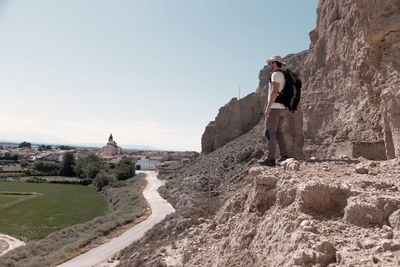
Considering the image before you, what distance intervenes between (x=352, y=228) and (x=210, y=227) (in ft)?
10.7

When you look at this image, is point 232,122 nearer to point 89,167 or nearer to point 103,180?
point 103,180

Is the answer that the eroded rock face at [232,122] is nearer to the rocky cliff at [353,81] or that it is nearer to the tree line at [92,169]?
the tree line at [92,169]

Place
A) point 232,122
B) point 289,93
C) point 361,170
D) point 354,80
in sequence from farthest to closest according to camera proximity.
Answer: point 232,122
point 354,80
point 289,93
point 361,170

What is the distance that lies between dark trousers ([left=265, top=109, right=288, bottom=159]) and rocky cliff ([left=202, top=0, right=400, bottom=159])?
2.74 metres

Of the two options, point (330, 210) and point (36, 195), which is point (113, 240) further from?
point (36, 195)

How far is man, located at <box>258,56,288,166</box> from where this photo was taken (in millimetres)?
5023

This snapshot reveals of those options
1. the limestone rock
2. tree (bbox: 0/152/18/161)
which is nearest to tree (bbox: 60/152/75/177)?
tree (bbox: 0/152/18/161)

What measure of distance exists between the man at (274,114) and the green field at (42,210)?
26783 millimetres

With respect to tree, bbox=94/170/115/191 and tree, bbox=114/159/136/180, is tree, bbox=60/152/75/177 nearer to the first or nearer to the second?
tree, bbox=114/159/136/180

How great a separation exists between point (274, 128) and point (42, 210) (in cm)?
4140

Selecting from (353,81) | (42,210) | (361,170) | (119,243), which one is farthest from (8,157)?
(361,170)

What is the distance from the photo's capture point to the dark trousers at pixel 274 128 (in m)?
5.25

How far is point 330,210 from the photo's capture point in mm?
3402

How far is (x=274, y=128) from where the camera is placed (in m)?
5.30
